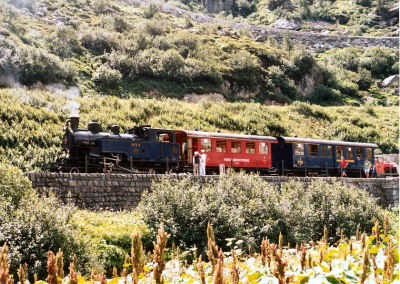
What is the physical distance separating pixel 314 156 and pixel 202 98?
18.3 metres

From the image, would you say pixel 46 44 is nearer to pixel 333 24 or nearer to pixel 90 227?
pixel 90 227

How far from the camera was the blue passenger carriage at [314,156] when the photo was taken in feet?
73.7

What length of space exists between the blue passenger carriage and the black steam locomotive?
6996mm

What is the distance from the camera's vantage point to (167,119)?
29141mm

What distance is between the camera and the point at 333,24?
3971 inches

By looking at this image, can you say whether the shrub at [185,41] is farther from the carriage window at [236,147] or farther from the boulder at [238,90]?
the carriage window at [236,147]

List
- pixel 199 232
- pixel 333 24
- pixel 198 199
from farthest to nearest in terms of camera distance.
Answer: pixel 333 24
pixel 198 199
pixel 199 232

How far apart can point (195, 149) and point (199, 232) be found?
7.41 meters

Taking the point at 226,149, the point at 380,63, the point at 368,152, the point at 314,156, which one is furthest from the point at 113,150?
the point at 380,63

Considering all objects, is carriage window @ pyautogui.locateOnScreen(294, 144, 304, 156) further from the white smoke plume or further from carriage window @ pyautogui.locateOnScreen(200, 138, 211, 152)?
the white smoke plume

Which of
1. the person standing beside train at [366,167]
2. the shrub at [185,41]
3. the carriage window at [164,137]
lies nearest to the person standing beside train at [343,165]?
the person standing beside train at [366,167]

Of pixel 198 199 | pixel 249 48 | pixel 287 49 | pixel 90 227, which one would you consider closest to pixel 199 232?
pixel 198 199

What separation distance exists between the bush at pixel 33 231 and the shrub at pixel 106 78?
26406 mm

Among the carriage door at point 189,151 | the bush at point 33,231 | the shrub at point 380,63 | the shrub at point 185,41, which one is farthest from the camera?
the shrub at point 380,63
